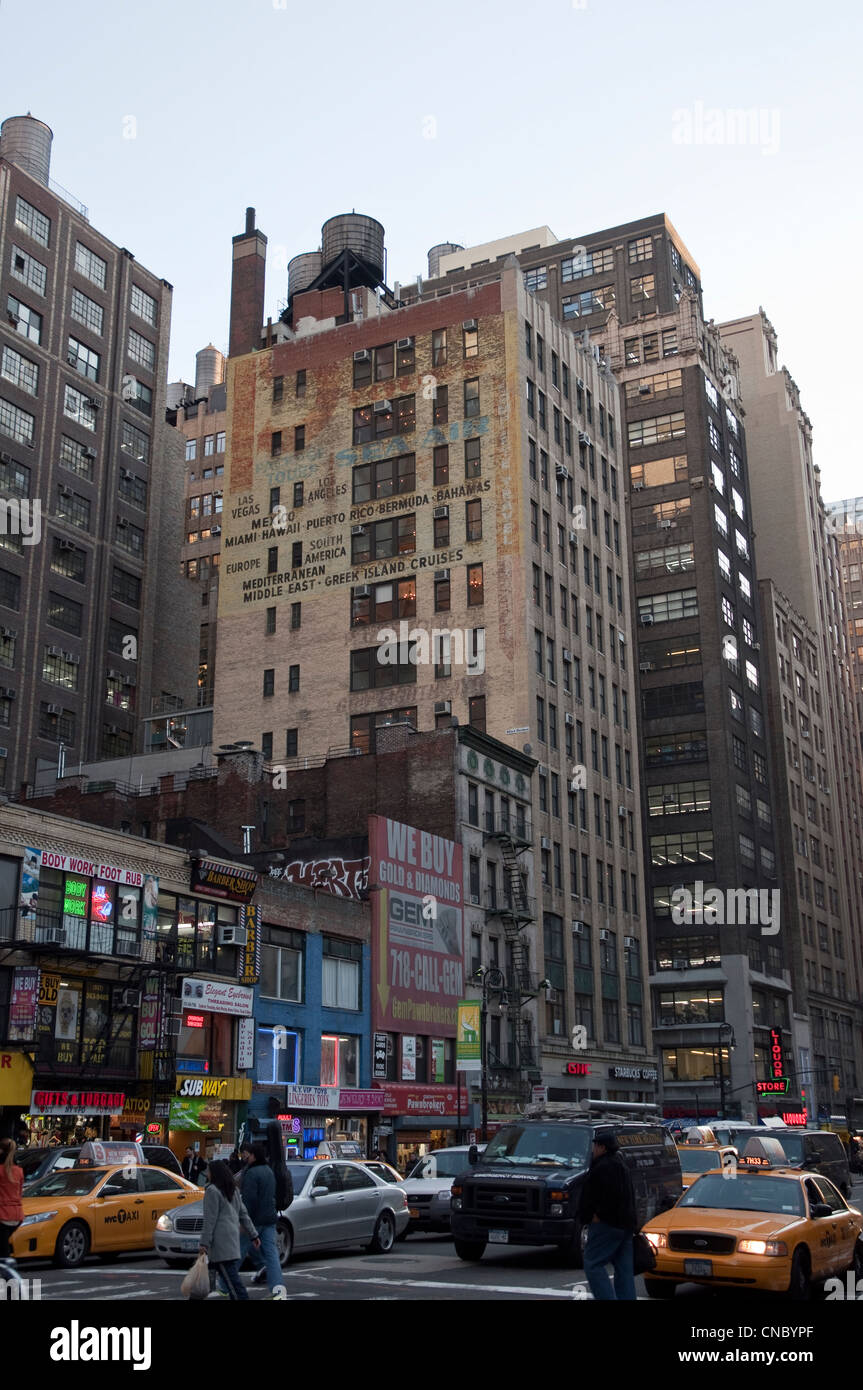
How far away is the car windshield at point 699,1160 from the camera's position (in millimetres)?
25047

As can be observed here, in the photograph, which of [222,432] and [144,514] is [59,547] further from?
[222,432]

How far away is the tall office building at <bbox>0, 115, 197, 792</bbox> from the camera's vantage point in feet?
250

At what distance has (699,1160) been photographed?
25.4 meters

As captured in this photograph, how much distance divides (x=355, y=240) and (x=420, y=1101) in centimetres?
6618

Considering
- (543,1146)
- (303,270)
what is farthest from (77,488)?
(543,1146)

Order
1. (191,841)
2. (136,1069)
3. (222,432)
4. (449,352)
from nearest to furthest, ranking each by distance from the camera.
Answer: (136,1069), (191,841), (449,352), (222,432)

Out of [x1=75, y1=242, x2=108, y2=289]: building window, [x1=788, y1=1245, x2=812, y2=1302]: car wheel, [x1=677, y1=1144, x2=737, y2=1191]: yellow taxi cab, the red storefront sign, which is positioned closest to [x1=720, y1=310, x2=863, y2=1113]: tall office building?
the red storefront sign

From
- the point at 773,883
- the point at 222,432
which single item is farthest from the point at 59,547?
the point at 773,883

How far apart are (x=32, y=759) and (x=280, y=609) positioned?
617 inches

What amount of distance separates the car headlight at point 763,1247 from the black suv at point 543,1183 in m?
4.39

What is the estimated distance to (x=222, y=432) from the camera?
12050 cm

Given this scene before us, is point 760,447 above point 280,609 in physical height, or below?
A: above

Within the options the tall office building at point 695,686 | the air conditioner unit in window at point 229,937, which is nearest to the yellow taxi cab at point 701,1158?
the air conditioner unit in window at point 229,937

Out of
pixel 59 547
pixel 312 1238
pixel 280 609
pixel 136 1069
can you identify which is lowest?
pixel 312 1238
